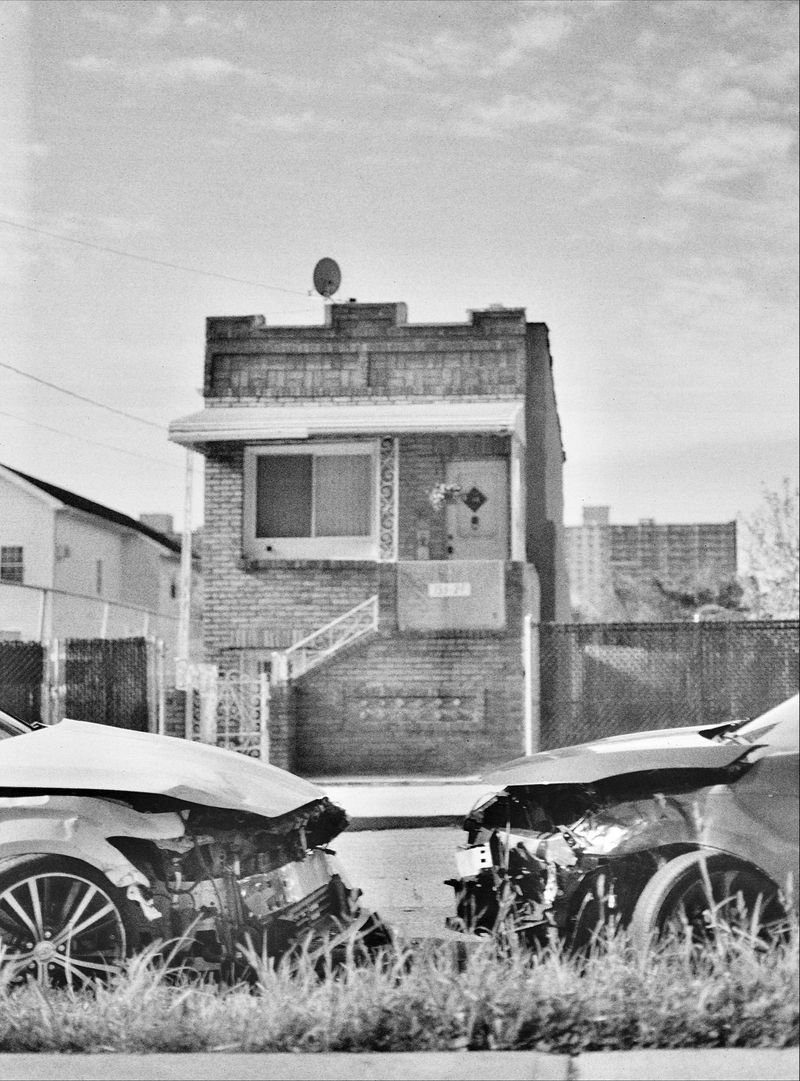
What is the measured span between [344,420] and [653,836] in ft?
6.28

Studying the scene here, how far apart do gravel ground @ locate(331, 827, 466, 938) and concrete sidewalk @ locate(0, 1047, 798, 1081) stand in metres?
0.53

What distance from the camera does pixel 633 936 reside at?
3426mm

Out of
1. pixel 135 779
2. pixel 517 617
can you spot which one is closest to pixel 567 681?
pixel 517 617

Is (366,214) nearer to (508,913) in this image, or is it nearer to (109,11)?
(109,11)

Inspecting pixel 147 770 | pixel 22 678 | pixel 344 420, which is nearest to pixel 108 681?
pixel 22 678

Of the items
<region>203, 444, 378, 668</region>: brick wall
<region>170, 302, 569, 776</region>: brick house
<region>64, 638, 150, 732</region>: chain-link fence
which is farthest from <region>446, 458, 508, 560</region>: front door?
<region>64, 638, 150, 732</region>: chain-link fence

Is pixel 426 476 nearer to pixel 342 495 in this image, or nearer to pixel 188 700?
pixel 342 495

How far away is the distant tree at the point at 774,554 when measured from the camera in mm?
4297

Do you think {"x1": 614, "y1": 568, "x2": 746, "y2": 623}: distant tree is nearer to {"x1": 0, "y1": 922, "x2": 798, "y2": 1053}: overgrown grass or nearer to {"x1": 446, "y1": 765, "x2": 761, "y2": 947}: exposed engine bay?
{"x1": 446, "y1": 765, "x2": 761, "y2": 947}: exposed engine bay

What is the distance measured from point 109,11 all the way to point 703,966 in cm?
345

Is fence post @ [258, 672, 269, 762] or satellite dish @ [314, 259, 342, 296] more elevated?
satellite dish @ [314, 259, 342, 296]

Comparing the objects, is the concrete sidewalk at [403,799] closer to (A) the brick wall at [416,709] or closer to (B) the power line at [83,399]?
(A) the brick wall at [416,709]

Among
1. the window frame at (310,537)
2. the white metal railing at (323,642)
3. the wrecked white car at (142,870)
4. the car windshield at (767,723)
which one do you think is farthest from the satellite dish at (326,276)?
the car windshield at (767,723)

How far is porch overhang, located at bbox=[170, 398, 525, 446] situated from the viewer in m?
4.09
